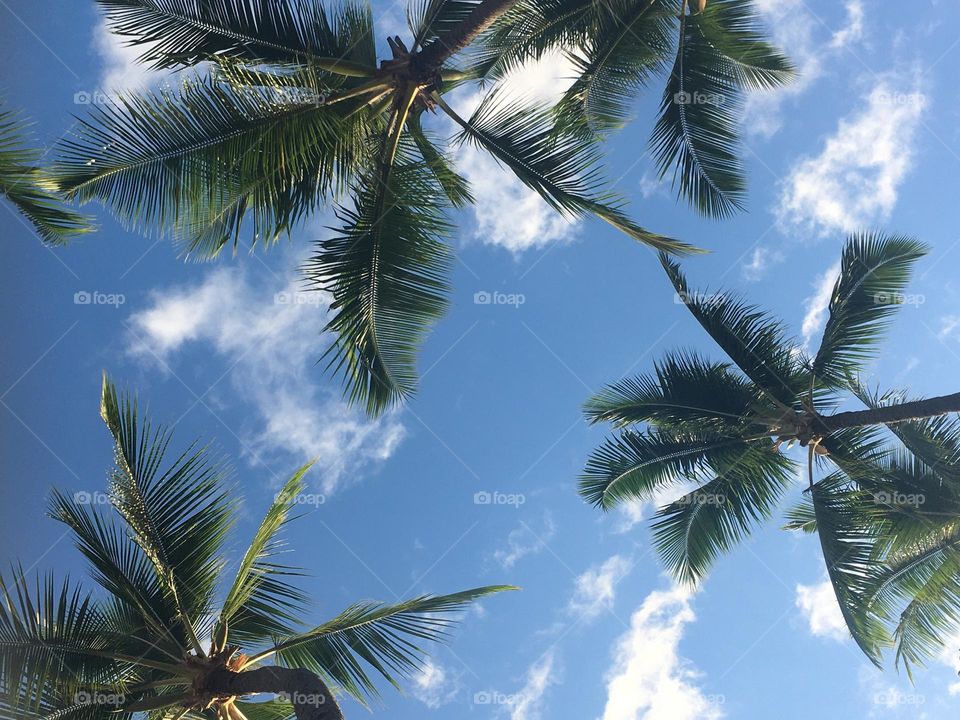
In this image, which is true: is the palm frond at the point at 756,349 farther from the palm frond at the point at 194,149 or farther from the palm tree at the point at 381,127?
the palm frond at the point at 194,149

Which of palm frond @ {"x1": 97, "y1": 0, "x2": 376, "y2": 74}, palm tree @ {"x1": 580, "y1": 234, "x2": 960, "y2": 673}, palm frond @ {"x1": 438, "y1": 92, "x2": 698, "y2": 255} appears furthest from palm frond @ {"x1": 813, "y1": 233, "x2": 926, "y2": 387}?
palm frond @ {"x1": 97, "y1": 0, "x2": 376, "y2": 74}

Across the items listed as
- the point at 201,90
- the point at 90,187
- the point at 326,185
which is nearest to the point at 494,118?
the point at 326,185

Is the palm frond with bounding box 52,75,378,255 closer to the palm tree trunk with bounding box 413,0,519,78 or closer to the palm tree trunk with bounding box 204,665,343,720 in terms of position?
the palm tree trunk with bounding box 413,0,519,78

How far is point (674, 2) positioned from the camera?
9906mm

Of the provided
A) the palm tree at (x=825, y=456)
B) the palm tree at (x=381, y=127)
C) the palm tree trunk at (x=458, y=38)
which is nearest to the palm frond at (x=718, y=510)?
the palm tree at (x=825, y=456)

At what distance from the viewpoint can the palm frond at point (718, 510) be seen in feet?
34.8

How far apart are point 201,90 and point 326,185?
1640 mm

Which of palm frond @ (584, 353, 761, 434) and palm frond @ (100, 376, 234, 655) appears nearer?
palm frond @ (100, 376, 234, 655)

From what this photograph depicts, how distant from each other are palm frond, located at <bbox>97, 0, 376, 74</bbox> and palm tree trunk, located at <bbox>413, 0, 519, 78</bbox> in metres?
0.60

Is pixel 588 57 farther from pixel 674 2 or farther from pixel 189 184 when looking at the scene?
pixel 189 184

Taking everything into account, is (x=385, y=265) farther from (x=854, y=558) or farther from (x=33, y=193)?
(x=854, y=558)

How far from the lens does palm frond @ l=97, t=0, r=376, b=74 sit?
7.33 m

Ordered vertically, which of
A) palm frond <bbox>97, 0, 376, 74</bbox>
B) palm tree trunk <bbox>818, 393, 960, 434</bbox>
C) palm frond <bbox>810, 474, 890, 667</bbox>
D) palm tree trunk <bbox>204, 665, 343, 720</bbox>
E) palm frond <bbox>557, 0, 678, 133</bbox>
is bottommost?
palm tree trunk <bbox>204, 665, 343, 720</bbox>

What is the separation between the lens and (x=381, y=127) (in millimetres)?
8555
